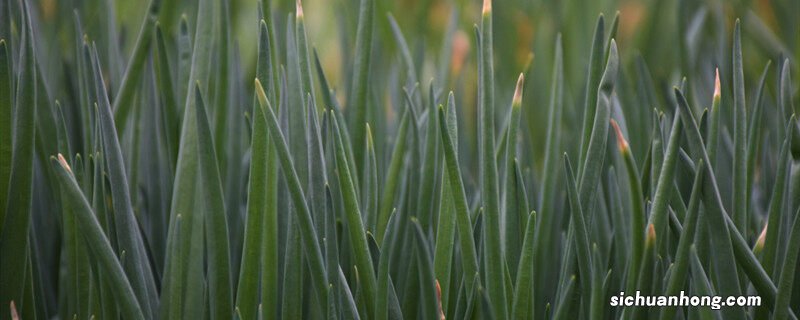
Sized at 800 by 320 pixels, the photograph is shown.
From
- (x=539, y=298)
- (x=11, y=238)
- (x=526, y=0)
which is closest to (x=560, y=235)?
(x=539, y=298)

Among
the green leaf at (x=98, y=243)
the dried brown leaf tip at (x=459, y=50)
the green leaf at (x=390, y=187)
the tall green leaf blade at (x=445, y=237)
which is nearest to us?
the green leaf at (x=98, y=243)

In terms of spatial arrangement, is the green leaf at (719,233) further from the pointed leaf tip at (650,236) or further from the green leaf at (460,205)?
the green leaf at (460,205)

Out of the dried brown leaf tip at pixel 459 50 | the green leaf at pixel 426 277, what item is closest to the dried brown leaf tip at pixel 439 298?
the green leaf at pixel 426 277

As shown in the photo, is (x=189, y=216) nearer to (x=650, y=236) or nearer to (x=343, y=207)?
(x=343, y=207)

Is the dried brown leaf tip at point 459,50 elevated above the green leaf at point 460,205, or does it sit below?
above

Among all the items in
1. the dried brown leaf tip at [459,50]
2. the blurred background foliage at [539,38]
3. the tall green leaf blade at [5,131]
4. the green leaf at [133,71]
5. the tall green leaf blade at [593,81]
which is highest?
the dried brown leaf tip at [459,50]

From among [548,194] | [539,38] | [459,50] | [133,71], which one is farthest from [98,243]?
[459,50]

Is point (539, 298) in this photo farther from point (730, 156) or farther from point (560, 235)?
point (730, 156)

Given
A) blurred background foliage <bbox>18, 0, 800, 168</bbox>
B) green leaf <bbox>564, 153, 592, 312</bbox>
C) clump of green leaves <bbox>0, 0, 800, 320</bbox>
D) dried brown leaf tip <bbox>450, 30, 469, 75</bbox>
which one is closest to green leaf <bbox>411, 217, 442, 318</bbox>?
clump of green leaves <bbox>0, 0, 800, 320</bbox>

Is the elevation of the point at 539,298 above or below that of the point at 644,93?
below

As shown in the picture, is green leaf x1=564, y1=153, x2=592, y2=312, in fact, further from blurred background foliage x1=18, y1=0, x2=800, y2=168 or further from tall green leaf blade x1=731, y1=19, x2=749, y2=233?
blurred background foliage x1=18, y1=0, x2=800, y2=168

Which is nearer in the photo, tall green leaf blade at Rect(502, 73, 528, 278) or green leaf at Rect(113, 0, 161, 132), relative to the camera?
tall green leaf blade at Rect(502, 73, 528, 278)
